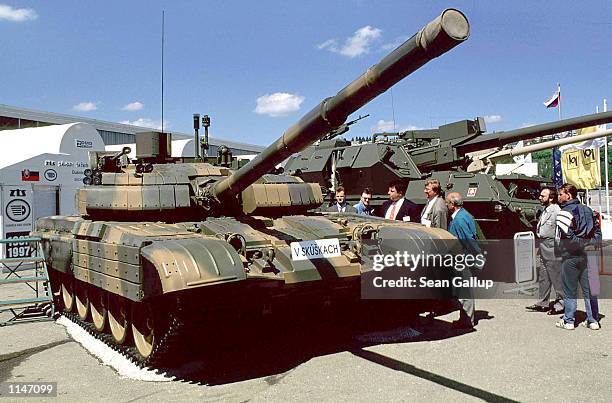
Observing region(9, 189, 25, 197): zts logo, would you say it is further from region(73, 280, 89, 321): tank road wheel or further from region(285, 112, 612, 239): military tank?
region(73, 280, 89, 321): tank road wheel

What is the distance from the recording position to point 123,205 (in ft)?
23.7

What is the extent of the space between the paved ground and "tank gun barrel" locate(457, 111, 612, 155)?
110 inches

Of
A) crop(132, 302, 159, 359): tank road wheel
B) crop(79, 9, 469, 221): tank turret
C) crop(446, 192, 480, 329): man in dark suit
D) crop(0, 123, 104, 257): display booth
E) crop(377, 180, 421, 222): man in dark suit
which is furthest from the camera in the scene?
crop(0, 123, 104, 257): display booth

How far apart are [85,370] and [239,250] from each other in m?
2.20

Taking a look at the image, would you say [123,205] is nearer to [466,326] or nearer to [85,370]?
[85,370]

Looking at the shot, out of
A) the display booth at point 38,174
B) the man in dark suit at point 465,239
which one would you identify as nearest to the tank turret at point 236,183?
the man in dark suit at point 465,239

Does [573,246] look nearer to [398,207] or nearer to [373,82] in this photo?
[398,207]

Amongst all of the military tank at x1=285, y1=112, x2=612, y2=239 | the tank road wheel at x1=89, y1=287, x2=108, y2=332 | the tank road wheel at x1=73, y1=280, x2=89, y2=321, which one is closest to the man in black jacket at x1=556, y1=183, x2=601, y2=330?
the military tank at x1=285, y1=112, x2=612, y2=239

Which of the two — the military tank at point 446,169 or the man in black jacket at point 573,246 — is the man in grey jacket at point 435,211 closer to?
the man in black jacket at point 573,246

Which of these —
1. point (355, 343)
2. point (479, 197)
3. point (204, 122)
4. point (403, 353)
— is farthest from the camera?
point (479, 197)

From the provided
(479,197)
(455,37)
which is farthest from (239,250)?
(479,197)

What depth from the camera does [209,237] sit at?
239 inches

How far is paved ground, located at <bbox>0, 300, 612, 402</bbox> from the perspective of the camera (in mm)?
5297

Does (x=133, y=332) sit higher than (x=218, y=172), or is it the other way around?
(x=218, y=172)
